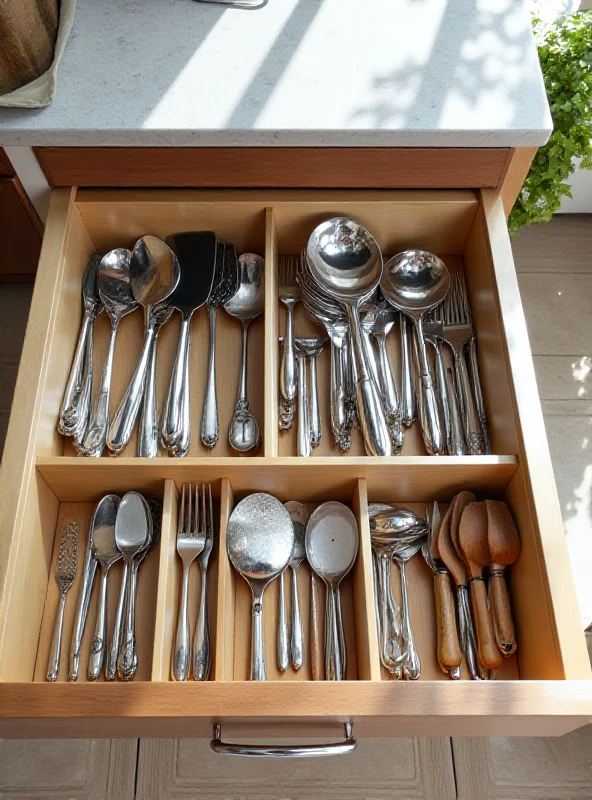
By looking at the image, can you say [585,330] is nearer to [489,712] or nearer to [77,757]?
[489,712]

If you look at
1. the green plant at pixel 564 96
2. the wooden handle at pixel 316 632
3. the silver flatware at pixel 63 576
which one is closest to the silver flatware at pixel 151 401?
the silver flatware at pixel 63 576

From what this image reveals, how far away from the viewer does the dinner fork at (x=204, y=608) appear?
813mm

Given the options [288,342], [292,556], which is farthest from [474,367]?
[292,556]

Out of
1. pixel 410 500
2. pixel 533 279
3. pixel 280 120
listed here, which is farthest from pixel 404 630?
pixel 533 279

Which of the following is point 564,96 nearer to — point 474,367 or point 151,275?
point 474,367

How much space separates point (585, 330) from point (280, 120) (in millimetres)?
702

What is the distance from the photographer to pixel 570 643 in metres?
0.73

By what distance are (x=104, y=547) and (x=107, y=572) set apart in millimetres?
30

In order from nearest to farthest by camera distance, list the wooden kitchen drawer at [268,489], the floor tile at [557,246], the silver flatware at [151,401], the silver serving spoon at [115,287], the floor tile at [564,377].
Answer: the wooden kitchen drawer at [268,489] < the silver flatware at [151,401] < the silver serving spoon at [115,287] < the floor tile at [564,377] < the floor tile at [557,246]

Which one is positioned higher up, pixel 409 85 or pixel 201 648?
pixel 409 85

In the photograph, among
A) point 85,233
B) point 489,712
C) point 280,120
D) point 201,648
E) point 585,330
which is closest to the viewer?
point 489,712

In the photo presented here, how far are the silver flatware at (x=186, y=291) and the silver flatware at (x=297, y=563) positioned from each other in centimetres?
17

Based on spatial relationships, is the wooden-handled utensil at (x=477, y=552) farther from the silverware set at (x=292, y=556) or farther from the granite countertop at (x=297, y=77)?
the granite countertop at (x=297, y=77)

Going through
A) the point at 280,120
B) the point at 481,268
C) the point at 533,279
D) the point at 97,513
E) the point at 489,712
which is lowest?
the point at 489,712
